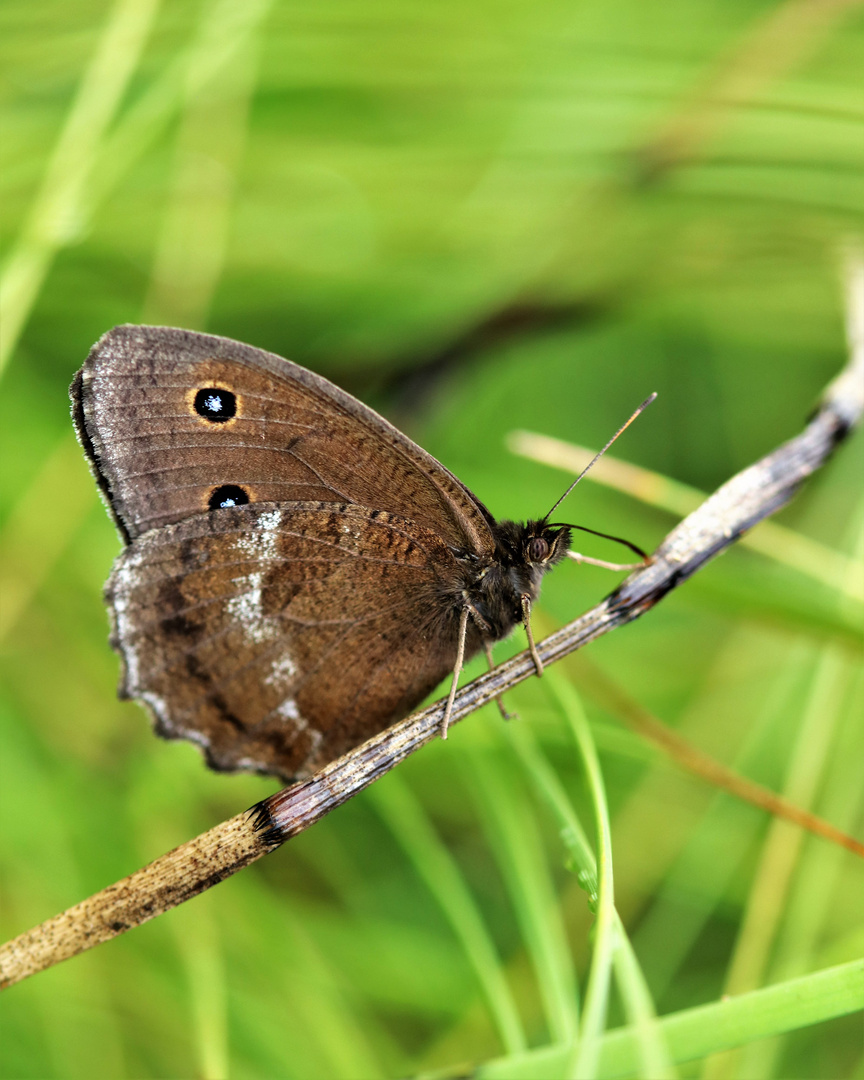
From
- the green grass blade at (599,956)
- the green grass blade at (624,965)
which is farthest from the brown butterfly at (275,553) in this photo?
the green grass blade at (599,956)

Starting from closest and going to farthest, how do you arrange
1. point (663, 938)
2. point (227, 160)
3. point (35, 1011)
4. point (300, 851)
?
point (35, 1011)
point (663, 938)
point (300, 851)
point (227, 160)

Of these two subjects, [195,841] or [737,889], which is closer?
[195,841]

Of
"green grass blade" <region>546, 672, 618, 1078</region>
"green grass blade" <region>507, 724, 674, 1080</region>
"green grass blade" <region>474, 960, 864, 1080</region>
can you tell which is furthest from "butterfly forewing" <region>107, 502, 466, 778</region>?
"green grass blade" <region>474, 960, 864, 1080</region>

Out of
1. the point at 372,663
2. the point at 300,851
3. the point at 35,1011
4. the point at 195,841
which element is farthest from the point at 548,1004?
the point at 35,1011

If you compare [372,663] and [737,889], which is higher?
[372,663]

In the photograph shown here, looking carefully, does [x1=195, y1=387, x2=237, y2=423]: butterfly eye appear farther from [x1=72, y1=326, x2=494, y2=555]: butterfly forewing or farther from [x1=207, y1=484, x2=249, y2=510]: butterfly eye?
[x1=207, y1=484, x2=249, y2=510]: butterfly eye

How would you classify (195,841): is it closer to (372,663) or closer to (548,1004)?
(548,1004)

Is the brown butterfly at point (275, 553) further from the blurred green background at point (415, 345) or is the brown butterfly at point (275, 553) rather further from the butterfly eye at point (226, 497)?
the blurred green background at point (415, 345)
